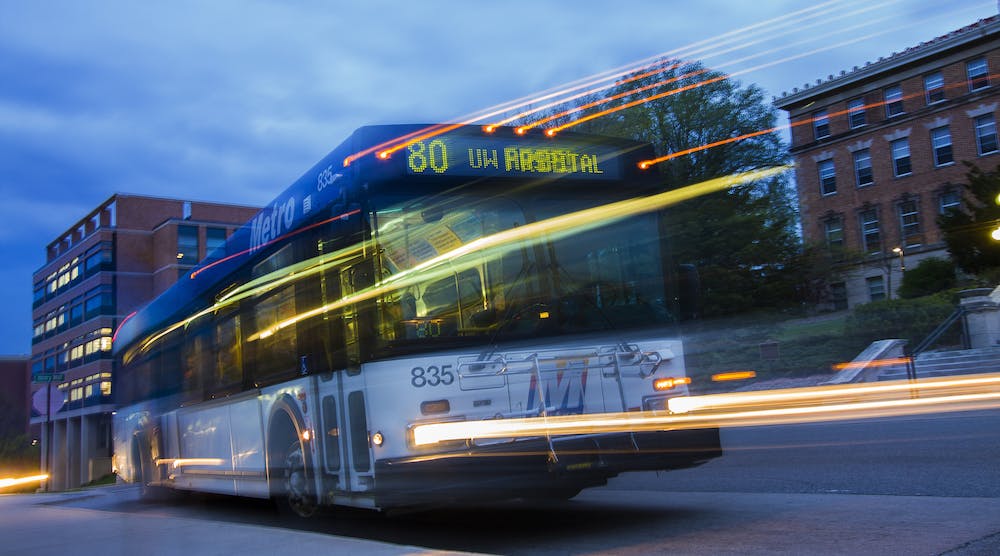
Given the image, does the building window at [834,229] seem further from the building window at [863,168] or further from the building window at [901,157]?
the building window at [901,157]

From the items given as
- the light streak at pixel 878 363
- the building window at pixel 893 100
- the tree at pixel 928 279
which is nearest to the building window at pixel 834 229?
the building window at pixel 893 100

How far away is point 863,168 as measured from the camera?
44.1m

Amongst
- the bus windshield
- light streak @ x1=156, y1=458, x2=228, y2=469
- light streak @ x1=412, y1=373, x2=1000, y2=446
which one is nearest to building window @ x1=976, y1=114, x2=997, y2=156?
light streak @ x1=412, y1=373, x2=1000, y2=446

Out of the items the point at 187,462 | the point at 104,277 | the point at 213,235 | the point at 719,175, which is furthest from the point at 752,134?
the point at 104,277

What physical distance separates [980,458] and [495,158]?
21.9 feet

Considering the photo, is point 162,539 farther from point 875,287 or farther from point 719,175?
point 875,287

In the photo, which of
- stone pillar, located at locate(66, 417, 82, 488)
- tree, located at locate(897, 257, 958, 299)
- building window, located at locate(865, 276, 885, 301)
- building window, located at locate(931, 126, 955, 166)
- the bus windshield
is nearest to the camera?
the bus windshield

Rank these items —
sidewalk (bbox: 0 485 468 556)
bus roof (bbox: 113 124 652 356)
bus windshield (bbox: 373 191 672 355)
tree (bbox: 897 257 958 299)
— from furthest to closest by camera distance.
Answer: tree (bbox: 897 257 958 299) → bus roof (bbox: 113 124 652 356) → bus windshield (bbox: 373 191 672 355) → sidewalk (bbox: 0 485 468 556)

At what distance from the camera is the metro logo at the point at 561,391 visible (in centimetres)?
672

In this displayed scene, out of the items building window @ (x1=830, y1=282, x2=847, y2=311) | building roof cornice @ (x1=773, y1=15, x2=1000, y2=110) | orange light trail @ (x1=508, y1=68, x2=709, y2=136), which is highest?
building roof cornice @ (x1=773, y1=15, x2=1000, y2=110)

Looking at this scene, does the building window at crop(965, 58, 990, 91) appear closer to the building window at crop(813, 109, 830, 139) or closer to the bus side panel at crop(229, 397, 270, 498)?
the building window at crop(813, 109, 830, 139)

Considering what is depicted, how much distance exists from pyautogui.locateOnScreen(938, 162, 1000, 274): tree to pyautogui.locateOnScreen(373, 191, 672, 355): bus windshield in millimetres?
30362

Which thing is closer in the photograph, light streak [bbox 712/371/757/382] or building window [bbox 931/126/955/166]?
light streak [bbox 712/371/757/382]

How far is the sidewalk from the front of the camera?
595 centimetres
